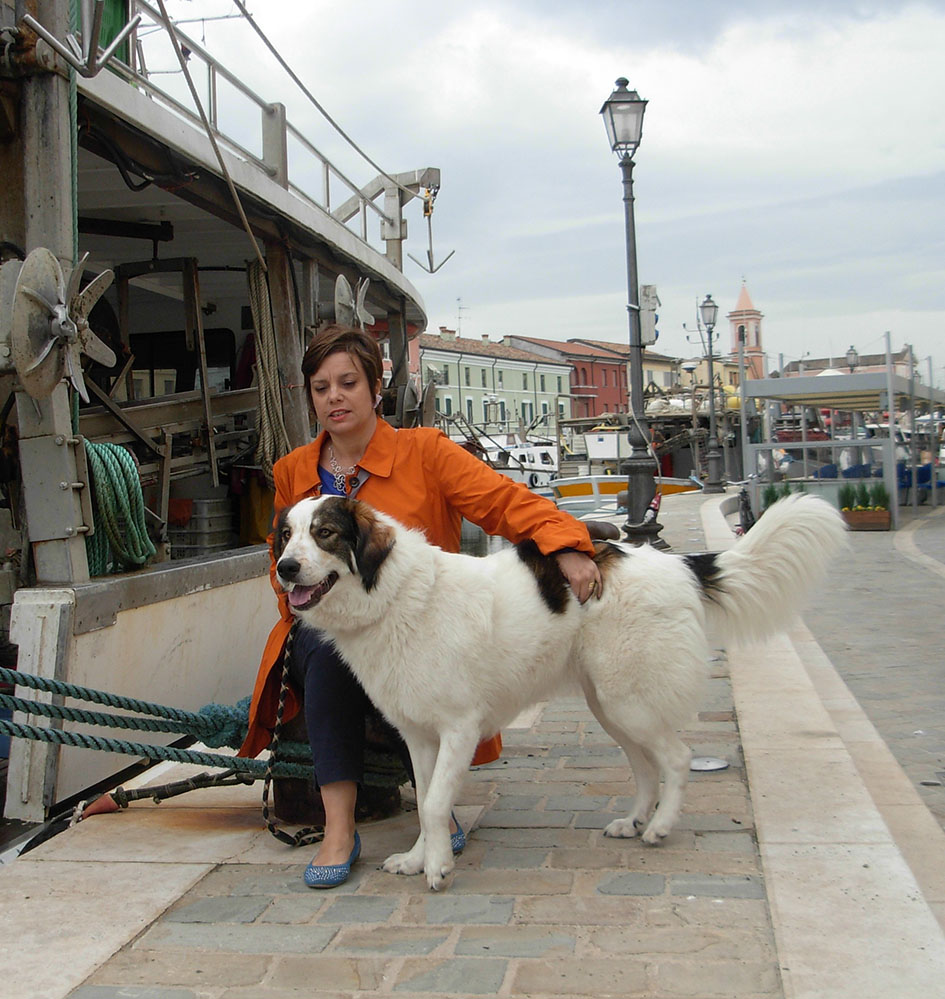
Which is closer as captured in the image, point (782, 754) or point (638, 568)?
point (638, 568)

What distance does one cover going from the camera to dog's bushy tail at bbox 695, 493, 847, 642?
3.81 m

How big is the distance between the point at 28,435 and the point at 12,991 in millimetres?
2965

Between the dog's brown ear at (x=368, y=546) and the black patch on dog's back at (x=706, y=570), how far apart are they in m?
1.20

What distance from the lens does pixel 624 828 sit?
12.4ft

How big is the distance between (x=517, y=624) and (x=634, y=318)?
11.1m

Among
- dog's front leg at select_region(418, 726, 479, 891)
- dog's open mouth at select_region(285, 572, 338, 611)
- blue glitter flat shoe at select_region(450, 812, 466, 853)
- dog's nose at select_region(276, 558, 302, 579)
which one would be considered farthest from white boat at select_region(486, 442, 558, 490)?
dog's nose at select_region(276, 558, 302, 579)

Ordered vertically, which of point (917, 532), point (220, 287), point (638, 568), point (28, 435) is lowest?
point (917, 532)

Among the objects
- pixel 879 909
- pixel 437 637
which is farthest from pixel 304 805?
pixel 879 909

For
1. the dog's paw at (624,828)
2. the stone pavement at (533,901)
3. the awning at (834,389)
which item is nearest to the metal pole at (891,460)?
the awning at (834,389)

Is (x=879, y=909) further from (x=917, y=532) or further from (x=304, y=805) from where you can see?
(x=917, y=532)

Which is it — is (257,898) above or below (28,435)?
below

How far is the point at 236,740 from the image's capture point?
4.40 metres

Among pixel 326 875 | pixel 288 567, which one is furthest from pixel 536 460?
pixel 288 567

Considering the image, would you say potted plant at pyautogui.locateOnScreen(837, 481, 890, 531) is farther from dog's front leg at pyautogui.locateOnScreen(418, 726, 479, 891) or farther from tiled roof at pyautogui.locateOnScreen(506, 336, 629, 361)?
tiled roof at pyautogui.locateOnScreen(506, 336, 629, 361)
